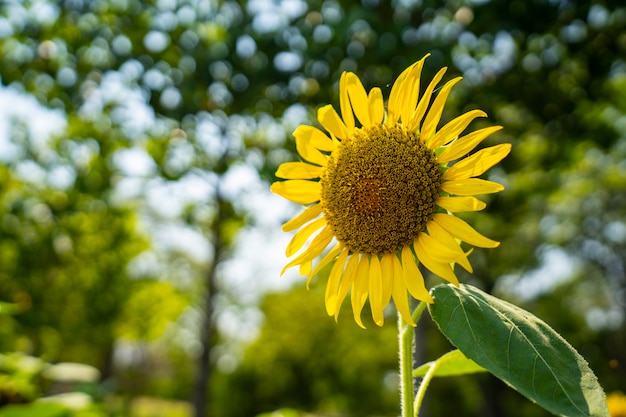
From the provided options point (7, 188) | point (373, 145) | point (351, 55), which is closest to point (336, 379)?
point (7, 188)

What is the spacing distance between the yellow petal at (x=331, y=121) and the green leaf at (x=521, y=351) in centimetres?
40

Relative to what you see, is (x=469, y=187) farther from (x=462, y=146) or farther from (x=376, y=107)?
(x=376, y=107)

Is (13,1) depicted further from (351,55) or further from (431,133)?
(431,133)

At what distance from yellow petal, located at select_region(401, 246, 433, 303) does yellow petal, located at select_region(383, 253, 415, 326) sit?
1 cm

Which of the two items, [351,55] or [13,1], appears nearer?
[351,55]

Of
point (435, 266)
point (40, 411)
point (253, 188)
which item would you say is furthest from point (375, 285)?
point (253, 188)

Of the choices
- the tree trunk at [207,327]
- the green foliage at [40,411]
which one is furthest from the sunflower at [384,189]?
the tree trunk at [207,327]

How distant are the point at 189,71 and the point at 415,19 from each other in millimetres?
2670

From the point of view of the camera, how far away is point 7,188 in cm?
1579

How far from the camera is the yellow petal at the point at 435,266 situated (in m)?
1.03

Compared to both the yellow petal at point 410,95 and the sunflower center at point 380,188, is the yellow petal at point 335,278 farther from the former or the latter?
the yellow petal at point 410,95

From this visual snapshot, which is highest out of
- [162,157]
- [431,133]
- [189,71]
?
[162,157]

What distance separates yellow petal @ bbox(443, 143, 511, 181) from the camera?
104 centimetres

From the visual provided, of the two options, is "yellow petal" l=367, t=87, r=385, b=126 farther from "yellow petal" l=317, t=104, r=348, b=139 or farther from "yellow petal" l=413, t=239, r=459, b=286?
"yellow petal" l=413, t=239, r=459, b=286
